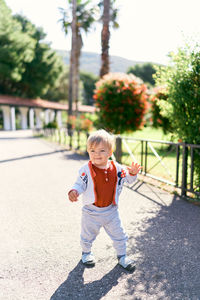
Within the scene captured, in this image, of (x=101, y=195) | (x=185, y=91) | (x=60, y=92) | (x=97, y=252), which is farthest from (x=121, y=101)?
(x=60, y=92)

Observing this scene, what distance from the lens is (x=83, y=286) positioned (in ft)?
8.17

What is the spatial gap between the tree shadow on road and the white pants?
339 mm

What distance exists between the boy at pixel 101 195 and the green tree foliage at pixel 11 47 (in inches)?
1618

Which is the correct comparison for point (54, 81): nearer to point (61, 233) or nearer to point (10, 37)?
point (10, 37)

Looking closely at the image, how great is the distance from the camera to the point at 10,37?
132 ft

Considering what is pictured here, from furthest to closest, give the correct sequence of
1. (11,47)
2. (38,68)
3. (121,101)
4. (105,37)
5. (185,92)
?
Answer: (38,68)
(11,47)
(105,37)
(121,101)
(185,92)

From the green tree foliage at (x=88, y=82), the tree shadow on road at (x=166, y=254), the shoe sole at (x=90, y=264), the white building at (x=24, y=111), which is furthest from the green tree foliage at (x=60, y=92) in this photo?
the shoe sole at (x=90, y=264)

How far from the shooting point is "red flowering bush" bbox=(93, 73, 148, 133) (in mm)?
13117

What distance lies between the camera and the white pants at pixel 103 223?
2.79 meters

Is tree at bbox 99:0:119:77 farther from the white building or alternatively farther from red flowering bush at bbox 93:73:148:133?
the white building

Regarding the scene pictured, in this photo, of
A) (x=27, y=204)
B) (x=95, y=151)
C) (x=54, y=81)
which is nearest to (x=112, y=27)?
(x=27, y=204)

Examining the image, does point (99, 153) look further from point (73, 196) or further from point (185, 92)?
point (185, 92)

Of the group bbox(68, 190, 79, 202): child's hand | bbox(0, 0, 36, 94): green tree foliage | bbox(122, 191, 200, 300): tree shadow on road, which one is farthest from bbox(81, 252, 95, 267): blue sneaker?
bbox(0, 0, 36, 94): green tree foliage

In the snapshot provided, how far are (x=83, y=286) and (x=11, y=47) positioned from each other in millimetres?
42742
